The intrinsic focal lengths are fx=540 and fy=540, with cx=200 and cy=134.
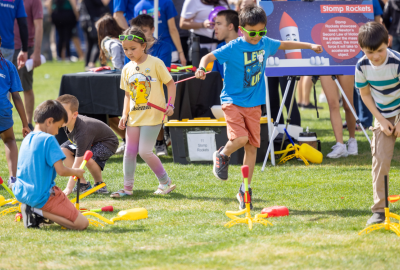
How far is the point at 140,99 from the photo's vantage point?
479 centimetres

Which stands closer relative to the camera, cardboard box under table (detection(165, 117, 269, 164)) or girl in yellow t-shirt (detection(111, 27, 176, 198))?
girl in yellow t-shirt (detection(111, 27, 176, 198))

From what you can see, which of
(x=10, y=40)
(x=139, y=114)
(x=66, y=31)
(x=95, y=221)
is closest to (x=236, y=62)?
(x=139, y=114)

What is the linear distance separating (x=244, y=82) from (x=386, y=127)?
1272 mm

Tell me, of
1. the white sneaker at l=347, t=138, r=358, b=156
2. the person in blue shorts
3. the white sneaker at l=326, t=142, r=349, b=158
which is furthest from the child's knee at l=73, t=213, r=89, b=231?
the white sneaker at l=347, t=138, r=358, b=156

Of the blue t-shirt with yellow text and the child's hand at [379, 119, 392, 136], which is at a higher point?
the blue t-shirt with yellow text

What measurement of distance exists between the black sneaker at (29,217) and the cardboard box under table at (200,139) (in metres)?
2.61

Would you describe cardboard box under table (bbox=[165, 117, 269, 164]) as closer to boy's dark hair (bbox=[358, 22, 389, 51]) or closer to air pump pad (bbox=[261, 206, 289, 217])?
air pump pad (bbox=[261, 206, 289, 217])

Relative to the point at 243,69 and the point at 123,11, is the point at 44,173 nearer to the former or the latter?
the point at 243,69

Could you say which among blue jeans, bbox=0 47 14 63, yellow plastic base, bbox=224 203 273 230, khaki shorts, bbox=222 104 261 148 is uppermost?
blue jeans, bbox=0 47 14 63

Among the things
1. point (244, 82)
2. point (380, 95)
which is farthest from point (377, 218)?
point (244, 82)

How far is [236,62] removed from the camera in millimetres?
4445

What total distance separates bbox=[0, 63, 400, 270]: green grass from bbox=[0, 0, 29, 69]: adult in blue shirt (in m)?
1.92

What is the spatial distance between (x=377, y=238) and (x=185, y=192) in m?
2.03

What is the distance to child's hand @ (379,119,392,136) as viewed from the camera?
3.65m
